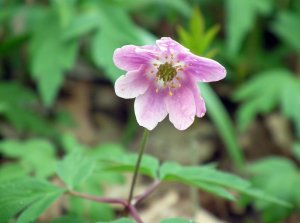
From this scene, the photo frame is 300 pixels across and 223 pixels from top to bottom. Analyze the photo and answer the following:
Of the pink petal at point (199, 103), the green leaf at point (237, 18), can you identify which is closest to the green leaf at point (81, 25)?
the green leaf at point (237, 18)

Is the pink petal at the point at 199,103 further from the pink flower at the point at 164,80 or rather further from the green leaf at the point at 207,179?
the green leaf at the point at 207,179

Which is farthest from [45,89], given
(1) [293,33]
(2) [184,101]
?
(1) [293,33]

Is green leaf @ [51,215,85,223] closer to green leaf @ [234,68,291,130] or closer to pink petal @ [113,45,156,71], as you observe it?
pink petal @ [113,45,156,71]

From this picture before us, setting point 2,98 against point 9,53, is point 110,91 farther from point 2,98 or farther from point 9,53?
point 2,98

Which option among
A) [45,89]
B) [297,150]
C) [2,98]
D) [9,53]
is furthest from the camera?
[9,53]

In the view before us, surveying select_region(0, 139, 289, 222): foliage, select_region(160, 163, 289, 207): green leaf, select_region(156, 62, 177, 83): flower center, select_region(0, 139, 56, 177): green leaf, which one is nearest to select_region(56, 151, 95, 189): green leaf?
select_region(0, 139, 289, 222): foliage

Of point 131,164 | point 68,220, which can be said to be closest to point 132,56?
point 131,164

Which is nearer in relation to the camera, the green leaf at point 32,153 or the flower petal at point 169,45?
the flower petal at point 169,45
